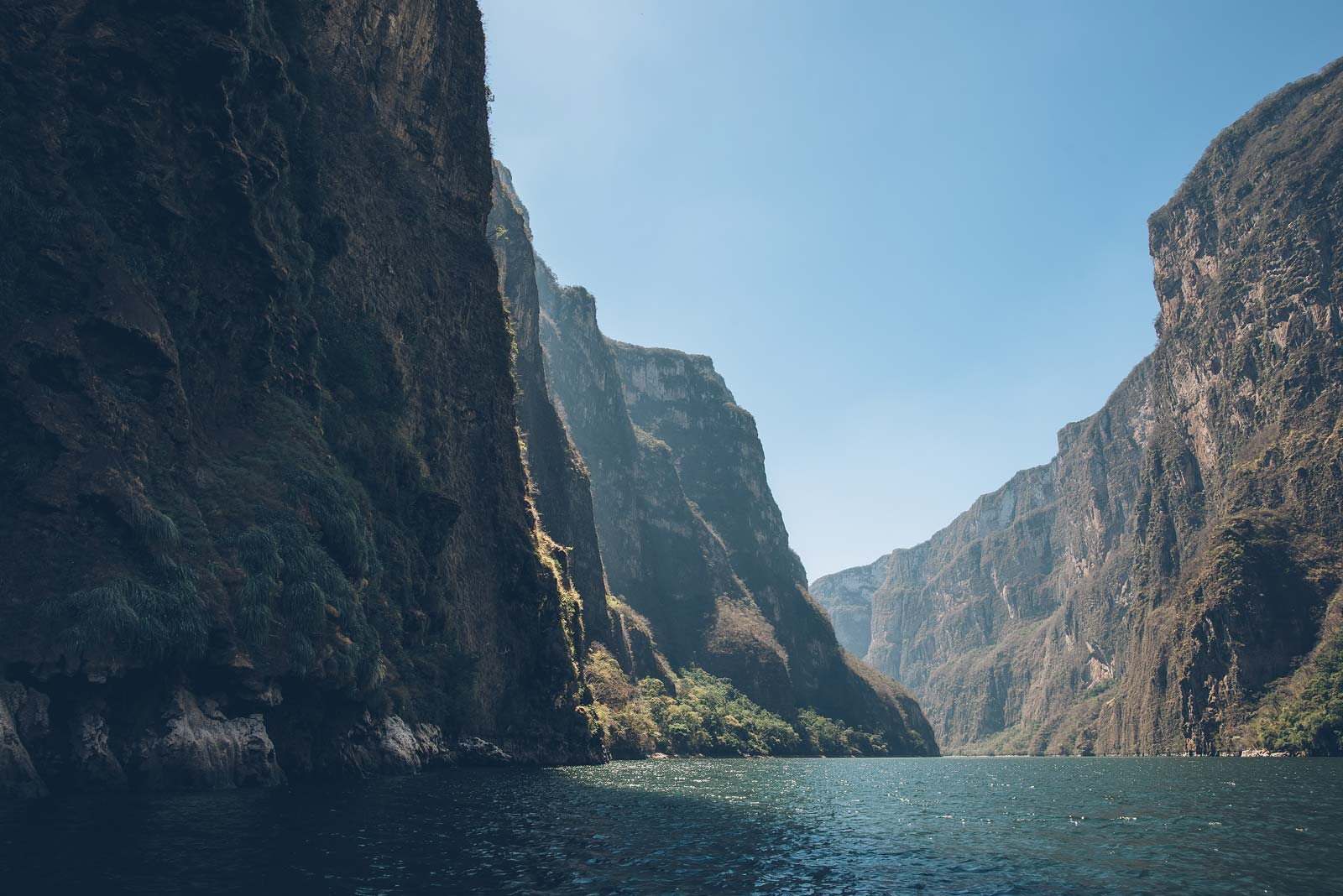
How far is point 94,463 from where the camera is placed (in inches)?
1337

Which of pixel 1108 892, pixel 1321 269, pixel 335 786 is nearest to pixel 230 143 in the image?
pixel 335 786

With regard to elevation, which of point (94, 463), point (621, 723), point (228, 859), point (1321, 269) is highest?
point (1321, 269)

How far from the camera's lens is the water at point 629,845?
2012cm

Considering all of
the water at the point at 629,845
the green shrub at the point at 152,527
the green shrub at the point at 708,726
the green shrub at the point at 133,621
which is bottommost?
the green shrub at the point at 708,726

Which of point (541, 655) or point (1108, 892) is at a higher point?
point (541, 655)

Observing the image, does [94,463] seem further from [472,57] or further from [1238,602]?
[1238,602]

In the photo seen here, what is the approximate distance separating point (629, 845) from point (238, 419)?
109ft

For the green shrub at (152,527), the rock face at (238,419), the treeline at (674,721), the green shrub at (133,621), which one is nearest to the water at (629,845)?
the rock face at (238,419)

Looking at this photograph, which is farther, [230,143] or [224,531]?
[230,143]

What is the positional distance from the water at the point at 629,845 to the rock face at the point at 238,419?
483 centimetres

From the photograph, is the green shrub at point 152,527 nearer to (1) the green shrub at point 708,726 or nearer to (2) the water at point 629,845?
(2) the water at point 629,845

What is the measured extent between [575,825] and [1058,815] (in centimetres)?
2576

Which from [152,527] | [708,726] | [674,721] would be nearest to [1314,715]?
[708,726]

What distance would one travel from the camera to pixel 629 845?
28.0 m
